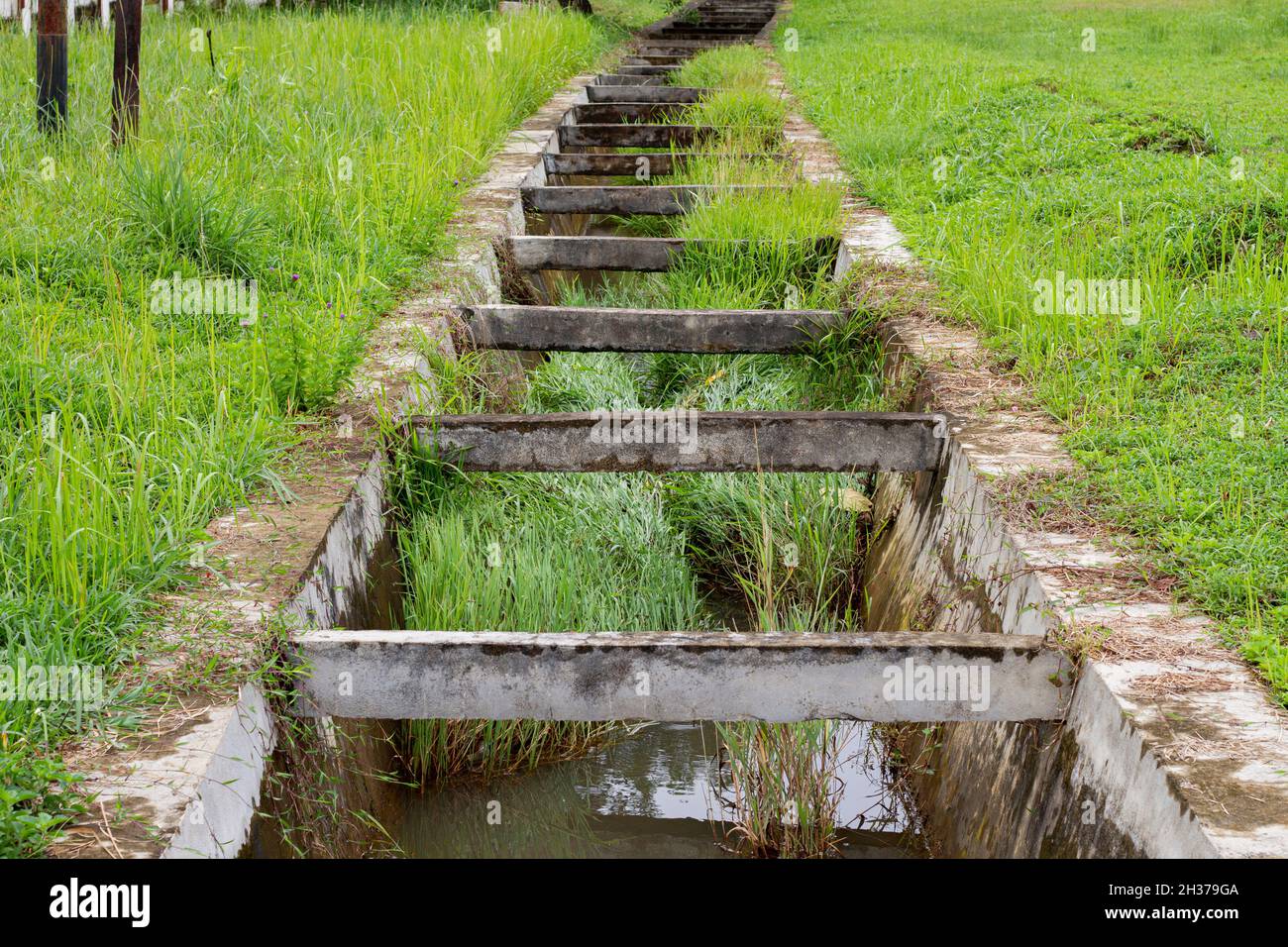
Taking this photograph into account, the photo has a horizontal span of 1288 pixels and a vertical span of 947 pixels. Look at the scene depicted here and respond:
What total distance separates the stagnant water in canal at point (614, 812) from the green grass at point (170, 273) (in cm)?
102

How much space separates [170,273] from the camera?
4.53 m

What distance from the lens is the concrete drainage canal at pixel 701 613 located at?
2.64m

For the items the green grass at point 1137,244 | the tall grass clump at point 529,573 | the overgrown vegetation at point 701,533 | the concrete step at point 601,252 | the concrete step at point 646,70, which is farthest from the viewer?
the concrete step at point 646,70

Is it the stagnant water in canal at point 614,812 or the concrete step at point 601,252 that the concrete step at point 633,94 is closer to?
the concrete step at point 601,252

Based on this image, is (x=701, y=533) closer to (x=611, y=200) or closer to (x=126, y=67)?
(x=611, y=200)

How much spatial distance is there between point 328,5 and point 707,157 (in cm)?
571

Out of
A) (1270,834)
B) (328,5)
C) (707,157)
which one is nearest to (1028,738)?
(1270,834)

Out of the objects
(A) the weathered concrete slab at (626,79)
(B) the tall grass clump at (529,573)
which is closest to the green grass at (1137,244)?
(B) the tall grass clump at (529,573)

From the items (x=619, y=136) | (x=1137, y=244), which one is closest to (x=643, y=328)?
(x=1137, y=244)

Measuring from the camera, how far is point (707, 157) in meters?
7.95

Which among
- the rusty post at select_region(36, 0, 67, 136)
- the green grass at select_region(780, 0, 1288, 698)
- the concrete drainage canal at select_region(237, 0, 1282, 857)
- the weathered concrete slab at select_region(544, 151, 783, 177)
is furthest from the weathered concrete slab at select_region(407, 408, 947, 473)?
the weathered concrete slab at select_region(544, 151, 783, 177)

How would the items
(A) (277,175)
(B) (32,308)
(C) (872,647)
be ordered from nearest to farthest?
1. (C) (872,647)
2. (B) (32,308)
3. (A) (277,175)

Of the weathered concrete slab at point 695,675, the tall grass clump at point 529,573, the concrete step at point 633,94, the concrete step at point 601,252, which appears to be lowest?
the tall grass clump at point 529,573
